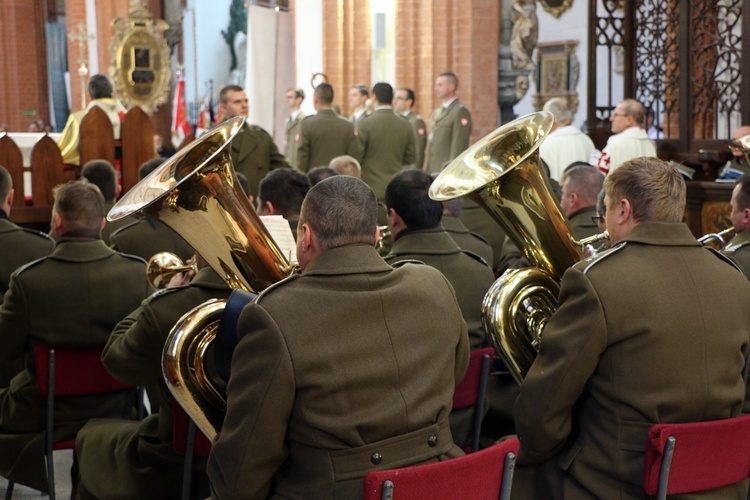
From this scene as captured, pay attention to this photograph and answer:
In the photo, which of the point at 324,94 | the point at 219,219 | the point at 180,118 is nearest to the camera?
the point at 219,219

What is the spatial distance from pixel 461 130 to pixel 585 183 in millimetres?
4698

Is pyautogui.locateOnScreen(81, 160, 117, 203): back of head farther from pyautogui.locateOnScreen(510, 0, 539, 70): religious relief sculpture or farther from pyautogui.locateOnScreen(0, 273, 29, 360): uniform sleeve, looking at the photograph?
pyautogui.locateOnScreen(510, 0, 539, 70): religious relief sculpture

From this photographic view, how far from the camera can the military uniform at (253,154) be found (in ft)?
24.5

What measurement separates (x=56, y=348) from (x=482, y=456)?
6.47ft

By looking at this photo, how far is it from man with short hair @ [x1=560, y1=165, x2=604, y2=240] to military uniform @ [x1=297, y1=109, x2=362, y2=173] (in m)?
4.25

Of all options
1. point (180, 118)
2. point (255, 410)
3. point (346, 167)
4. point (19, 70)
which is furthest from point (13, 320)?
point (19, 70)

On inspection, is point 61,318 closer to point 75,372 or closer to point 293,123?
point 75,372

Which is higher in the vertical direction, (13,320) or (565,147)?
(565,147)

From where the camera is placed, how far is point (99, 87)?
8.52m

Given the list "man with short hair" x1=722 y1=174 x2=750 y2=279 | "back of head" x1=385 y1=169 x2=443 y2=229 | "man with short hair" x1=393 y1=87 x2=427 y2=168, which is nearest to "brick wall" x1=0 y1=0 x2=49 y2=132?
"man with short hair" x1=393 y1=87 x2=427 y2=168

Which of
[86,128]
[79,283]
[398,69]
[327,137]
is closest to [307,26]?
[398,69]

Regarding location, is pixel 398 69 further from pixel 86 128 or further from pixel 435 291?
pixel 435 291

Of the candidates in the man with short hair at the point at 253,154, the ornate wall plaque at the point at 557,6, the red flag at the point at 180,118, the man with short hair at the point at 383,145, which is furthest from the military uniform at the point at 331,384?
the ornate wall plaque at the point at 557,6

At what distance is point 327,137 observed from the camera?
29.7 ft
